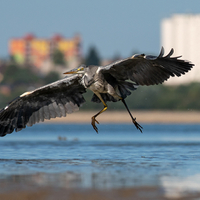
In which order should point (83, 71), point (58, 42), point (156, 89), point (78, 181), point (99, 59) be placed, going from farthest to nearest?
point (58, 42) < point (99, 59) < point (156, 89) < point (83, 71) < point (78, 181)

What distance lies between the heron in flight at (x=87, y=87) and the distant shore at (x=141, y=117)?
52491 mm

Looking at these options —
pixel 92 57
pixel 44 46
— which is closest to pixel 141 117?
pixel 92 57

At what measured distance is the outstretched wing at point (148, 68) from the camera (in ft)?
44.3

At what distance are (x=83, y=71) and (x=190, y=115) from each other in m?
58.8

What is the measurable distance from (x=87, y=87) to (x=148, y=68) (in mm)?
1817

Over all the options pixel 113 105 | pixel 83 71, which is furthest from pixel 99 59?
pixel 83 71

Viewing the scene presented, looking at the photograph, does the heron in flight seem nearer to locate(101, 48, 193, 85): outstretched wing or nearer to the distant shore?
locate(101, 48, 193, 85): outstretched wing

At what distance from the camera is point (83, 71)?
14703 mm

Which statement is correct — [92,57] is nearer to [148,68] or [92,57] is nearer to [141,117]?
[141,117]

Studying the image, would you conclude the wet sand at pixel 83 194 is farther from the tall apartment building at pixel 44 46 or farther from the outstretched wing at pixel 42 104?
the tall apartment building at pixel 44 46

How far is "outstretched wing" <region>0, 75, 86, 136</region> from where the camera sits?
14.8 meters

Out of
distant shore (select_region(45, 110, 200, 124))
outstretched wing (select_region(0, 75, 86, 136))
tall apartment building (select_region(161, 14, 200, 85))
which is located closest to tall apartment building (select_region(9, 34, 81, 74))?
tall apartment building (select_region(161, 14, 200, 85))

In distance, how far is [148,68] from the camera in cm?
1400

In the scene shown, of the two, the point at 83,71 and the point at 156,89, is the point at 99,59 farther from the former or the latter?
the point at 83,71
